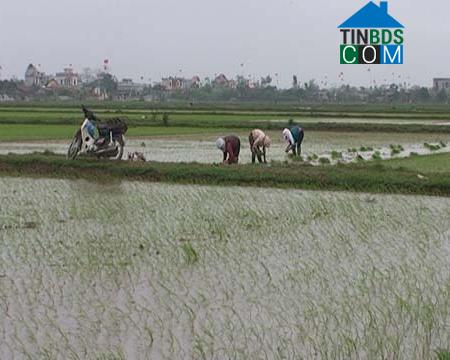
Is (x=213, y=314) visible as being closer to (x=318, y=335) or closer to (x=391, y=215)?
(x=318, y=335)

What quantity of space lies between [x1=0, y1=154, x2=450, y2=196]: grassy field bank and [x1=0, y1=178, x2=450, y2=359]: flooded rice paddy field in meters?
1.08

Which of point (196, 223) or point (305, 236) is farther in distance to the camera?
point (196, 223)

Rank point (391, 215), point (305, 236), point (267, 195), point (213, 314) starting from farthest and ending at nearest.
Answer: point (267, 195)
point (391, 215)
point (305, 236)
point (213, 314)

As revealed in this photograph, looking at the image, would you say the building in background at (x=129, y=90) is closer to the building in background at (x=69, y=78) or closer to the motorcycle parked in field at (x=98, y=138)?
the building in background at (x=69, y=78)

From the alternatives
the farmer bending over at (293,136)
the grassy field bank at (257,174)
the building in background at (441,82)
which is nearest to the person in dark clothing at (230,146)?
the grassy field bank at (257,174)

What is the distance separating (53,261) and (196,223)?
1874 mm

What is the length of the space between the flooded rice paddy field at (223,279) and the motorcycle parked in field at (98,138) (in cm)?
317

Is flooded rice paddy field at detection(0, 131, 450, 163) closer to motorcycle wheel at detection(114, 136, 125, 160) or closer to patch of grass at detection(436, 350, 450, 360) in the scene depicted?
motorcycle wheel at detection(114, 136, 125, 160)

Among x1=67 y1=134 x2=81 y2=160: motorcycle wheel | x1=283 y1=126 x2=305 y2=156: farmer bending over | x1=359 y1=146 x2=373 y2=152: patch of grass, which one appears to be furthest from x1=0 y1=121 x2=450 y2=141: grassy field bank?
x1=67 y1=134 x2=81 y2=160: motorcycle wheel

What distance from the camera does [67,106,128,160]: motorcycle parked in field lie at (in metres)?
11.4

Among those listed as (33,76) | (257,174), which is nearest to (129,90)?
(33,76)

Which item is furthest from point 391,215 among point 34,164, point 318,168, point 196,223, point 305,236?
point 34,164

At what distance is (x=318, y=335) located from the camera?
12.3ft

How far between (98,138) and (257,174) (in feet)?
9.73
